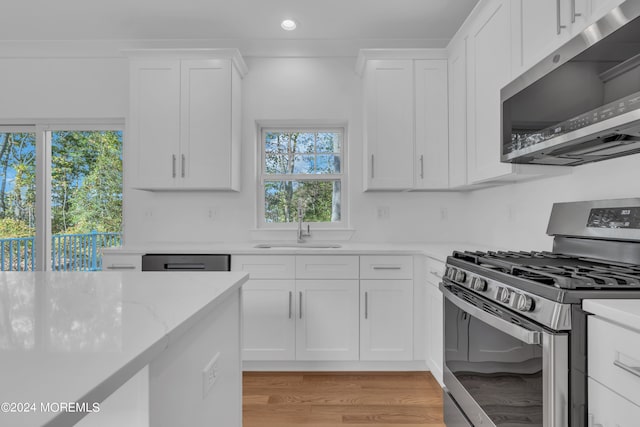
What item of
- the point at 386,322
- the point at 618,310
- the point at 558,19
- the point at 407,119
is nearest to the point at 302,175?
the point at 407,119

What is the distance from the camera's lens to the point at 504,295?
4.41 feet

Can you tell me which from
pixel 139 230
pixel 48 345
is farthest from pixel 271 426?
pixel 139 230

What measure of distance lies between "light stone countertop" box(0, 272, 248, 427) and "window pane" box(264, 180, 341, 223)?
2.18 meters

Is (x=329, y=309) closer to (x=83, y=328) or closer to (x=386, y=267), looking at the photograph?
(x=386, y=267)

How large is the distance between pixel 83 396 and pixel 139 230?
3.24 meters

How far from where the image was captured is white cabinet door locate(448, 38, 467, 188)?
2.67 m

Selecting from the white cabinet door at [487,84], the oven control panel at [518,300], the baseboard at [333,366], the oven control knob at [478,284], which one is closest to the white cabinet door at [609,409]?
the oven control panel at [518,300]

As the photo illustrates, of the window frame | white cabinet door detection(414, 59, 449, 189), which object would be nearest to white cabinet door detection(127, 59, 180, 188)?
the window frame

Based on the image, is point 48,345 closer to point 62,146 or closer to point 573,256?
point 573,256

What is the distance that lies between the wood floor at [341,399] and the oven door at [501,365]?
0.38 m

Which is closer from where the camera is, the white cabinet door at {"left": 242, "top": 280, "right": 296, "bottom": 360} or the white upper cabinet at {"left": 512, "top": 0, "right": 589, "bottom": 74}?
the white upper cabinet at {"left": 512, "top": 0, "right": 589, "bottom": 74}

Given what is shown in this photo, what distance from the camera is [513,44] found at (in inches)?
76.6

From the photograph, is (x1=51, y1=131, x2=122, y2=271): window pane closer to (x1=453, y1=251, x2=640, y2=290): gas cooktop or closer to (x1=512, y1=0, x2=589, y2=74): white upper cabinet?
(x1=453, y1=251, x2=640, y2=290): gas cooktop

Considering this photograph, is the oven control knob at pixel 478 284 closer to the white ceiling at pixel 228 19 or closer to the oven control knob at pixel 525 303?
the oven control knob at pixel 525 303
